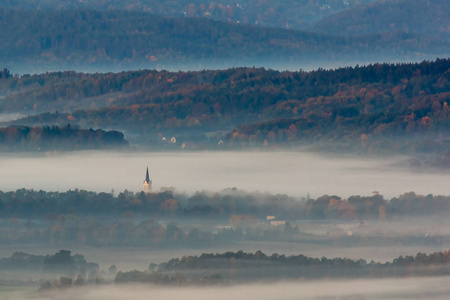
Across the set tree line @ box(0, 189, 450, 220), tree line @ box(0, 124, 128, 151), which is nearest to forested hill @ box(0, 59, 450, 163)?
tree line @ box(0, 124, 128, 151)

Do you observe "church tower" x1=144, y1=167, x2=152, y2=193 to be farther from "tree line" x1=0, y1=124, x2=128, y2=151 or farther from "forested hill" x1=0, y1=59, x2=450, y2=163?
"tree line" x1=0, y1=124, x2=128, y2=151

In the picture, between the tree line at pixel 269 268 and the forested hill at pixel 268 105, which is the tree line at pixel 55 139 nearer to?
the forested hill at pixel 268 105

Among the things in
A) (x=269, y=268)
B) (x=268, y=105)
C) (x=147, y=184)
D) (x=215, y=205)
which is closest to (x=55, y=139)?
(x=147, y=184)

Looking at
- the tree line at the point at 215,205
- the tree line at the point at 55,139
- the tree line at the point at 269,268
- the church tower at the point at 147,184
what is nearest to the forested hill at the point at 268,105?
the tree line at the point at 55,139

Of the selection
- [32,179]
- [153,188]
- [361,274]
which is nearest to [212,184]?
[153,188]

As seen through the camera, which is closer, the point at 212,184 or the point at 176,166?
the point at 212,184

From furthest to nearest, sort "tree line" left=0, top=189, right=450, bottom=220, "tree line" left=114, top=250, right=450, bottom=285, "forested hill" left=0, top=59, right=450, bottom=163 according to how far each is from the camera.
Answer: "forested hill" left=0, top=59, right=450, bottom=163
"tree line" left=0, top=189, right=450, bottom=220
"tree line" left=114, top=250, right=450, bottom=285

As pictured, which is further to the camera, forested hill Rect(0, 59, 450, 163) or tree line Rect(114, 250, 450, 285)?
forested hill Rect(0, 59, 450, 163)

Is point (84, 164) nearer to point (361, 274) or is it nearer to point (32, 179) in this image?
point (32, 179)

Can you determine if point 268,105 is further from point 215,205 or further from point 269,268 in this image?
point 269,268
